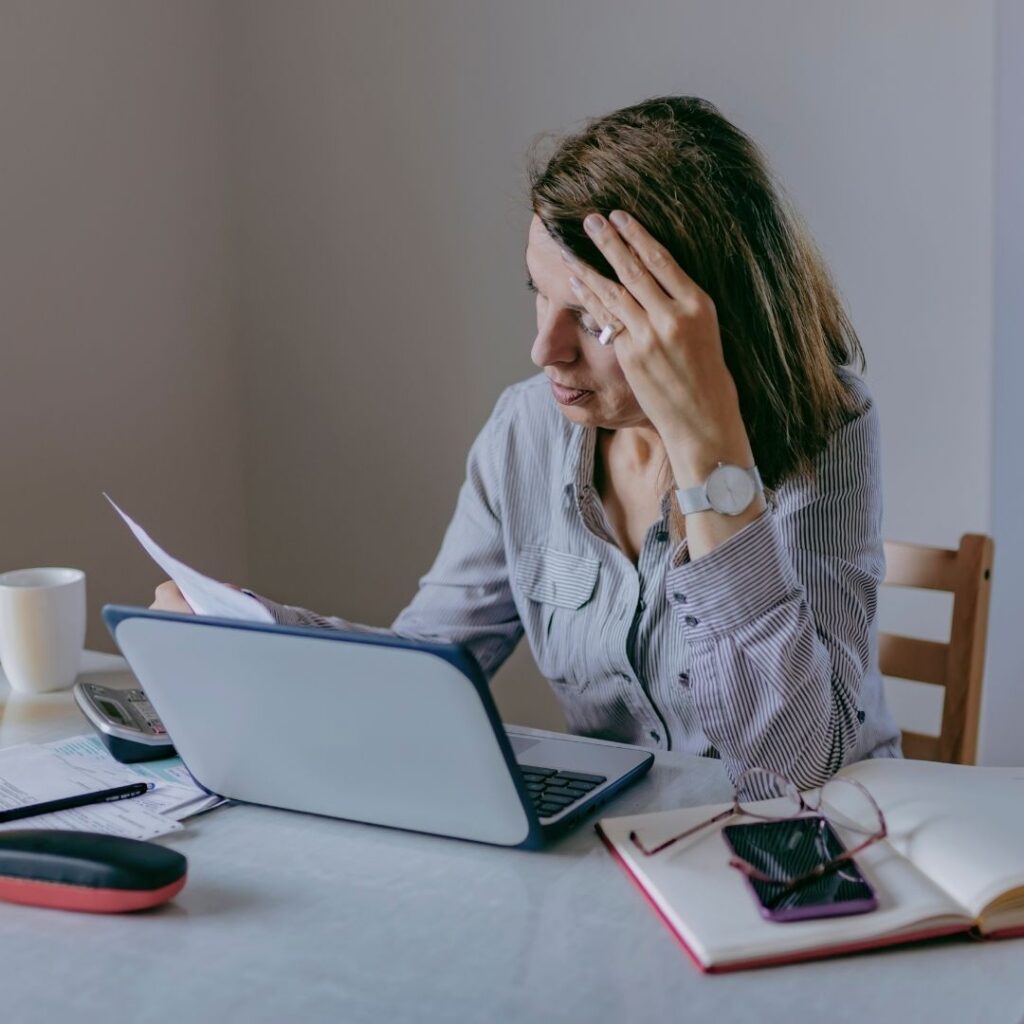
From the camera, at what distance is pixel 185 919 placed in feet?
2.43

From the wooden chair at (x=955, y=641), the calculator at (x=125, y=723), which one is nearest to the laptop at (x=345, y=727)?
the calculator at (x=125, y=723)

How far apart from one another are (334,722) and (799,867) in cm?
30

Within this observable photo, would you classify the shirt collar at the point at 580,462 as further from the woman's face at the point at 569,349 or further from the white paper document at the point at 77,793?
the white paper document at the point at 77,793

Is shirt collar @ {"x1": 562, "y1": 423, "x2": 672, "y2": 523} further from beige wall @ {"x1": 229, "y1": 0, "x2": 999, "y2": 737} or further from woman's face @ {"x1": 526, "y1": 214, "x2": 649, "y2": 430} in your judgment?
beige wall @ {"x1": 229, "y1": 0, "x2": 999, "y2": 737}

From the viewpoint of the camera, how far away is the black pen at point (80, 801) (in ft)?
2.93

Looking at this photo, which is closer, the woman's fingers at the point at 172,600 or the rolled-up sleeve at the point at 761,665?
the rolled-up sleeve at the point at 761,665

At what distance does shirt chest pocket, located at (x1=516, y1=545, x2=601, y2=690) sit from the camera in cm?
128

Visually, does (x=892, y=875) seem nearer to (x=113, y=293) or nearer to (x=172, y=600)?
(x=172, y=600)

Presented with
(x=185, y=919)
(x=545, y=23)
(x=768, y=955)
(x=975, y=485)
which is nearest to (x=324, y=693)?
(x=185, y=919)

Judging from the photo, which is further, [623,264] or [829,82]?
[829,82]

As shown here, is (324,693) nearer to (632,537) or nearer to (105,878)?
(105,878)

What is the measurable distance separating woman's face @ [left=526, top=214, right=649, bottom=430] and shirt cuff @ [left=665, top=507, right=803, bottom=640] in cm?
23

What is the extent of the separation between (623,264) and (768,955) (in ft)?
2.07

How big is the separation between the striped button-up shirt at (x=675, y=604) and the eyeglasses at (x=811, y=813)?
99mm
